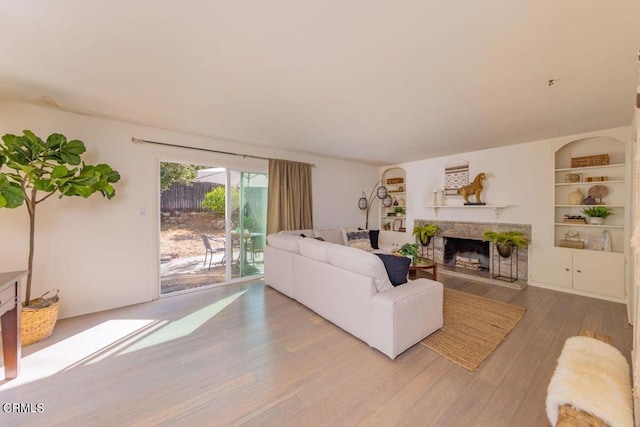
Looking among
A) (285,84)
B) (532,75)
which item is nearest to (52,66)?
(285,84)

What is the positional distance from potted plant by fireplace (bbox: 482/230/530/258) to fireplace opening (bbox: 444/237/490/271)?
0.61 metres

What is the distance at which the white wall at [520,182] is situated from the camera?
151 inches

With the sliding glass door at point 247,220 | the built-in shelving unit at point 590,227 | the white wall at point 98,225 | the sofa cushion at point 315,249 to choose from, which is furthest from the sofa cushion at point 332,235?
the built-in shelving unit at point 590,227

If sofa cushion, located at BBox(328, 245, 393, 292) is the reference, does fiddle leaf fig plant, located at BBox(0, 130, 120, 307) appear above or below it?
above

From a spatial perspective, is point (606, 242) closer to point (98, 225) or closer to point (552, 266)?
point (552, 266)

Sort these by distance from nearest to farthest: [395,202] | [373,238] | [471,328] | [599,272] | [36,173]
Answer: [36,173], [471,328], [599,272], [373,238], [395,202]

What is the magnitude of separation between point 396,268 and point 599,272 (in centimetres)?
339

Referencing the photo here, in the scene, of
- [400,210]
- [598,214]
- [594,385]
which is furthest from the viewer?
[400,210]

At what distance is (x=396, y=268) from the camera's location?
2.34 metres

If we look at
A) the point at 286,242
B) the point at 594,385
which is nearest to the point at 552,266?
the point at 594,385

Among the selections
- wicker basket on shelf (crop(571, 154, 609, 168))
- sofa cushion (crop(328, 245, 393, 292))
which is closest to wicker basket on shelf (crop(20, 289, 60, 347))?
sofa cushion (crop(328, 245, 393, 292))

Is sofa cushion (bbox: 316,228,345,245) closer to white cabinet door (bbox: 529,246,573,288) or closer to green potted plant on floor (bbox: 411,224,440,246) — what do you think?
green potted plant on floor (bbox: 411,224,440,246)

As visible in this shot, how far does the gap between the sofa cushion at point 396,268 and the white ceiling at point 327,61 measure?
1638mm

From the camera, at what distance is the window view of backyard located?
161 inches
